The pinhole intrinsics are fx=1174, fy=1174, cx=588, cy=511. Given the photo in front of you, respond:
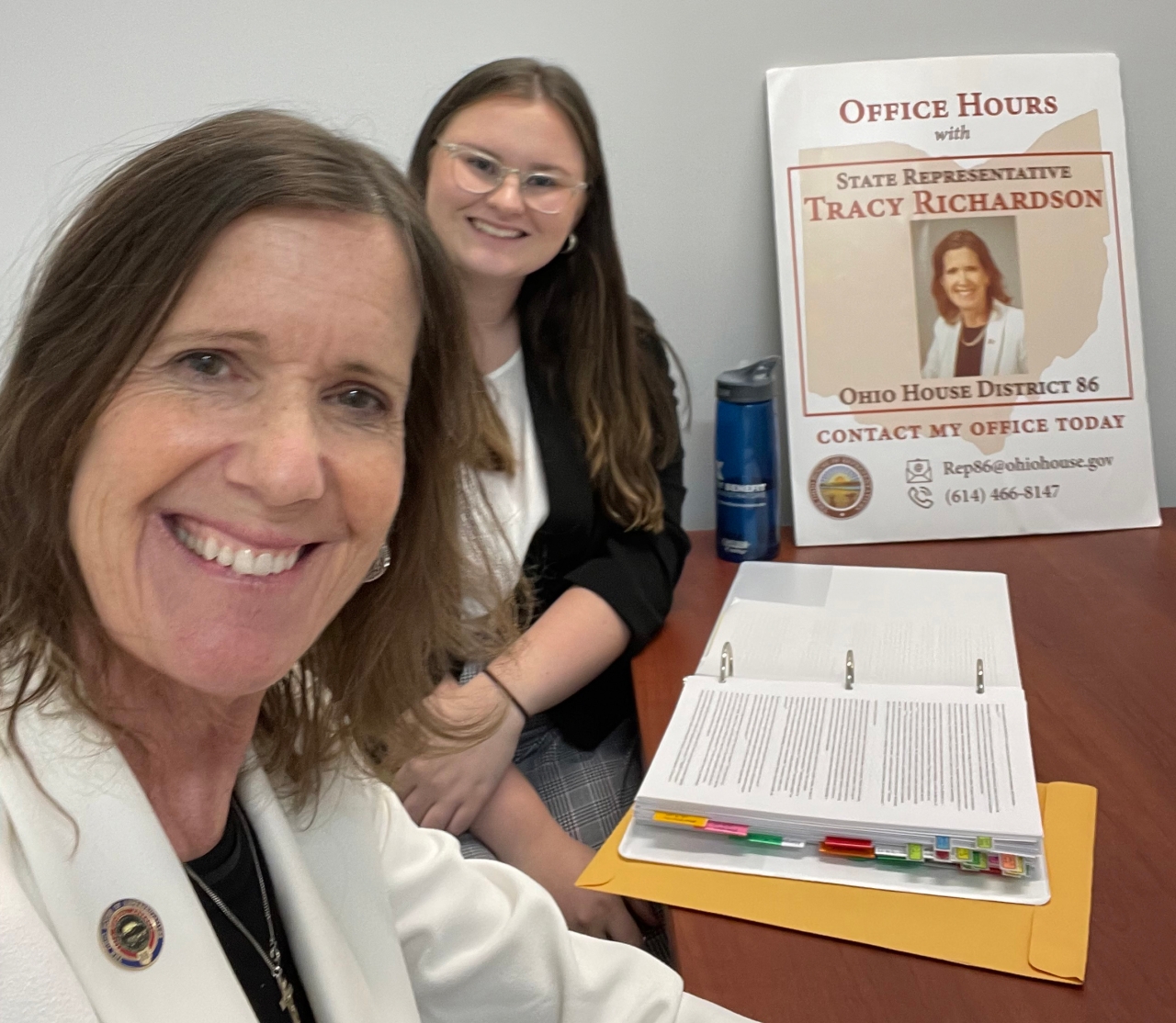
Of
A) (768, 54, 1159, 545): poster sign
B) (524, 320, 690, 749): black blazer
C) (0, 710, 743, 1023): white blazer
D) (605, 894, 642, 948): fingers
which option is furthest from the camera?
(768, 54, 1159, 545): poster sign

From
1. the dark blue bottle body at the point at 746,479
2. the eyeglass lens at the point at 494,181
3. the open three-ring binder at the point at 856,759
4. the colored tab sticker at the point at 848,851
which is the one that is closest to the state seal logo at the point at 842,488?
the dark blue bottle body at the point at 746,479

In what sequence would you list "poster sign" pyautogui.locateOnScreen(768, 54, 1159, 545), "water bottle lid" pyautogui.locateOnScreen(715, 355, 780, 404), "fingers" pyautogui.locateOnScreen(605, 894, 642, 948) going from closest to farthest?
"fingers" pyautogui.locateOnScreen(605, 894, 642, 948), "water bottle lid" pyautogui.locateOnScreen(715, 355, 780, 404), "poster sign" pyautogui.locateOnScreen(768, 54, 1159, 545)

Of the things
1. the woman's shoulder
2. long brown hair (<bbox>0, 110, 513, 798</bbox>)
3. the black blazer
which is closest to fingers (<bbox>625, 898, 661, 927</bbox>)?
the black blazer

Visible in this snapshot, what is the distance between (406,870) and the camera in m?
0.90

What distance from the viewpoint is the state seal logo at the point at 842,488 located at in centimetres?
172

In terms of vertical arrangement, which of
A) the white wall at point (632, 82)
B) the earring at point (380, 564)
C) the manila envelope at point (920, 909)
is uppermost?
the white wall at point (632, 82)

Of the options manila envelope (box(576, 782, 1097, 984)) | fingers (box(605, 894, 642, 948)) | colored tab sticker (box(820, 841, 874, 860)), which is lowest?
fingers (box(605, 894, 642, 948))

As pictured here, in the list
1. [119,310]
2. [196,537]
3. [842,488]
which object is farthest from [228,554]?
[842,488]

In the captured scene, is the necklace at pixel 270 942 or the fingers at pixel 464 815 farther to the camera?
the fingers at pixel 464 815

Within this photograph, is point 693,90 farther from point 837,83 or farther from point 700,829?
point 700,829

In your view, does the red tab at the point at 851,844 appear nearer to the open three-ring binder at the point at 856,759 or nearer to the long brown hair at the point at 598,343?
the open three-ring binder at the point at 856,759

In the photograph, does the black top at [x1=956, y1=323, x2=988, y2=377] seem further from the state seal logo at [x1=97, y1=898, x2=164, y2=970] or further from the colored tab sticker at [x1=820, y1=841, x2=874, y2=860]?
the state seal logo at [x1=97, y1=898, x2=164, y2=970]

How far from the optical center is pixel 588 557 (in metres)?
1.55

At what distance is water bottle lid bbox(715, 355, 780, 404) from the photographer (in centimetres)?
157
